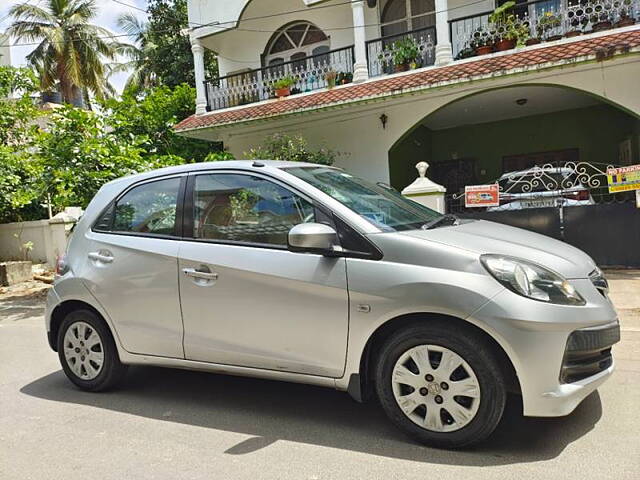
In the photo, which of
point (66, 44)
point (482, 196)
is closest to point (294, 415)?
point (482, 196)

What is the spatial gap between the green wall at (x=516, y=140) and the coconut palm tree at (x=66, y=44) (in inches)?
729

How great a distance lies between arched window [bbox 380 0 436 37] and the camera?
13328mm

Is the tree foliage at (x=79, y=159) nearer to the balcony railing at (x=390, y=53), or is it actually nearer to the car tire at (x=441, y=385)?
the balcony railing at (x=390, y=53)

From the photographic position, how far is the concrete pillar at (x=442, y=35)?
1147 centimetres

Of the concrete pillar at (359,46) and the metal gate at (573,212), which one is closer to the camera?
the metal gate at (573,212)

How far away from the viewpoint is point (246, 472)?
299 centimetres

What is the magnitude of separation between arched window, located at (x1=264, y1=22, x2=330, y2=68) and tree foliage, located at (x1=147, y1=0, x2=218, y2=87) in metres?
5.60

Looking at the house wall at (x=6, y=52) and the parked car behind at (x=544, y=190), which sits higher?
the house wall at (x=6, y=52)

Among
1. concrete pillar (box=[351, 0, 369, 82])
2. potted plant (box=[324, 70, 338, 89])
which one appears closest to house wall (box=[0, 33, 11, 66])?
potted plant (box=[324, 70, 338, 89])

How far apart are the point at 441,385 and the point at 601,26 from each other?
390 inches

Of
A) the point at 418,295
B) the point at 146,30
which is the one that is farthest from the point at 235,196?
the point at 146,30

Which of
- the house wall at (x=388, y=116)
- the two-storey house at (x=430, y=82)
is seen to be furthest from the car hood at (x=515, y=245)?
the house wall at (x=388, y=116)

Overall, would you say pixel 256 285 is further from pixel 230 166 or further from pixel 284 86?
pixel 284 86

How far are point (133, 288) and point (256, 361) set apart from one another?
1.15 meters
